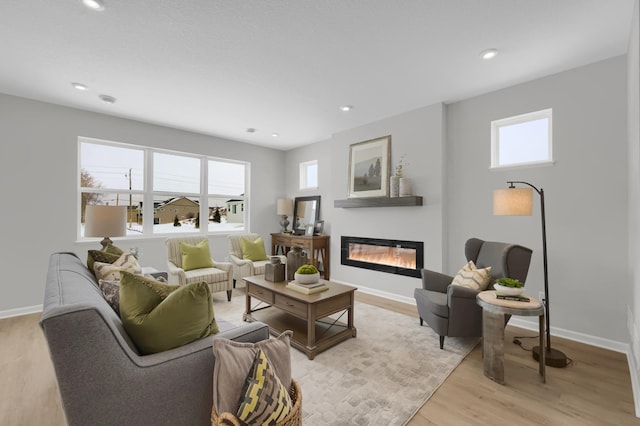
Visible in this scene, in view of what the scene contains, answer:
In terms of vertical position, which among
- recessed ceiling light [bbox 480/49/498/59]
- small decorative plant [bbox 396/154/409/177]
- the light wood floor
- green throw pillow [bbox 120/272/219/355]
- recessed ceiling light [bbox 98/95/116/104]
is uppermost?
recessed ceiling light [bbox 480/49/498/59]

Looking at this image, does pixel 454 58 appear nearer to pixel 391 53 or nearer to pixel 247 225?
pixel 391 53

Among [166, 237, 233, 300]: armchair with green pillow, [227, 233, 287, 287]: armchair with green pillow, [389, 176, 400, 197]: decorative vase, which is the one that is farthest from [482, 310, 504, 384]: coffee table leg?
[166, 237, 233, 300]: armchair with green pillow

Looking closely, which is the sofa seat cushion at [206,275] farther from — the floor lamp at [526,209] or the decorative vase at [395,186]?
the floor lamp at [526,209]

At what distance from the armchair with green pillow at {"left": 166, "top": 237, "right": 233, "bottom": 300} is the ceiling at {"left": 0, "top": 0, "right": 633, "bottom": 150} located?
201cm

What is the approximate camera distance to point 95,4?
1997mm

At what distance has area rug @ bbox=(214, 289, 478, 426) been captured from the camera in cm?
183

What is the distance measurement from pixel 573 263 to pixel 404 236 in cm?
186

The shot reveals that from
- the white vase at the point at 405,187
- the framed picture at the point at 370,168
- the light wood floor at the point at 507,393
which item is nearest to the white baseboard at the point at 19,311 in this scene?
the light wood floor at the point at 507,393

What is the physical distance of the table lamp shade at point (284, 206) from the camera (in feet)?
19.4

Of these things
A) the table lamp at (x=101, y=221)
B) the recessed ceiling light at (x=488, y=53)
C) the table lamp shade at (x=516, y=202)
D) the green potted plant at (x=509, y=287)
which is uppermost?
the recessed ceiling light at (x=488, y=53)

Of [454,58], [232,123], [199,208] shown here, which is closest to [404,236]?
[454,58]

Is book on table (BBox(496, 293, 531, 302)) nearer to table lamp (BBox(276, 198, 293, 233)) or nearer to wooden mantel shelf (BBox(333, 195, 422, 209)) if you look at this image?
wooden mantel shelf (BBox(333, 195, 422, 209))

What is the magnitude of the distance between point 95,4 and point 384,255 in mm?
4158

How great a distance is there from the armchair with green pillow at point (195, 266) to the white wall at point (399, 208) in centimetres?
197
